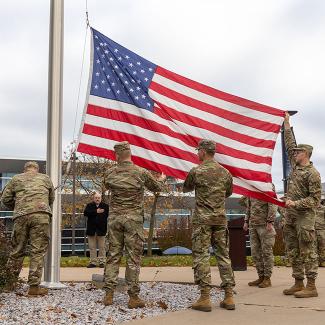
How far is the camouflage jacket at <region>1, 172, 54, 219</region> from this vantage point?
276 inches

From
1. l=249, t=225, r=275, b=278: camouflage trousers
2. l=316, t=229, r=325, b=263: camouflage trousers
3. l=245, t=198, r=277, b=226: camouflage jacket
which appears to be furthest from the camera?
l=316, t=229, r=325, b=263: camouflage trousers

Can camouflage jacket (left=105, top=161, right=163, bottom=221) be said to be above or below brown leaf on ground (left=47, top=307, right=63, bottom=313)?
above

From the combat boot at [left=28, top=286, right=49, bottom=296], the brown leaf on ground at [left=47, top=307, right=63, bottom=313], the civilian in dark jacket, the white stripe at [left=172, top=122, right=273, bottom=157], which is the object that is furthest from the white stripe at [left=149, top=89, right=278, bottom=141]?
the civilian in dark jacket

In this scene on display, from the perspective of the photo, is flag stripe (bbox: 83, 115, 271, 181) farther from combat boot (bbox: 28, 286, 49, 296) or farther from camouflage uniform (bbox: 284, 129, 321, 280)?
combat boot (bbox: 28, 286, 49, 296)

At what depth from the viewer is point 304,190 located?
22.9 feet

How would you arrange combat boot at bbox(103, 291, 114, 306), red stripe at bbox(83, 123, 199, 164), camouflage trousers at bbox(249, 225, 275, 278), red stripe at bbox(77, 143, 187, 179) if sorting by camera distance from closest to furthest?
combat boot at bbox(103, 291, 114, 306) < red stripe at bbox(77, 143, 187, 179) < red stripe at bbox(83, 123, 199, 164) < camouflage trousers at bbox(249, 225, 275, 278)

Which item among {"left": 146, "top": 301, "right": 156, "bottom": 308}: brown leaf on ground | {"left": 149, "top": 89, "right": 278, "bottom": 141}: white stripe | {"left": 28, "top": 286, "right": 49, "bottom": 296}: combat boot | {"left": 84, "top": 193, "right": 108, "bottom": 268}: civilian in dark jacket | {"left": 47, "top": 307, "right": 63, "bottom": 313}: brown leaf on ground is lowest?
{"left": 146, "top": 301, "right": 156, "bottom": 308}: brown leaf on ground

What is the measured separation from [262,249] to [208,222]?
6.89 feet

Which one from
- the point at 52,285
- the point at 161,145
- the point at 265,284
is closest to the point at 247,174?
the point at 161,145

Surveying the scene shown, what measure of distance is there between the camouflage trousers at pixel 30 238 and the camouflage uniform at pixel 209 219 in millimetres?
2089

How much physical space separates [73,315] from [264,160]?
3722 mm

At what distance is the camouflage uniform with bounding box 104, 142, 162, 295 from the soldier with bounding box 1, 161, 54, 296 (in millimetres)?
1157

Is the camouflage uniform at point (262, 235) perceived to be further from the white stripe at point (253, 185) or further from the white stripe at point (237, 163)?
the white stripe at point (237, 163)

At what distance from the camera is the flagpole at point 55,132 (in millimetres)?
7453
